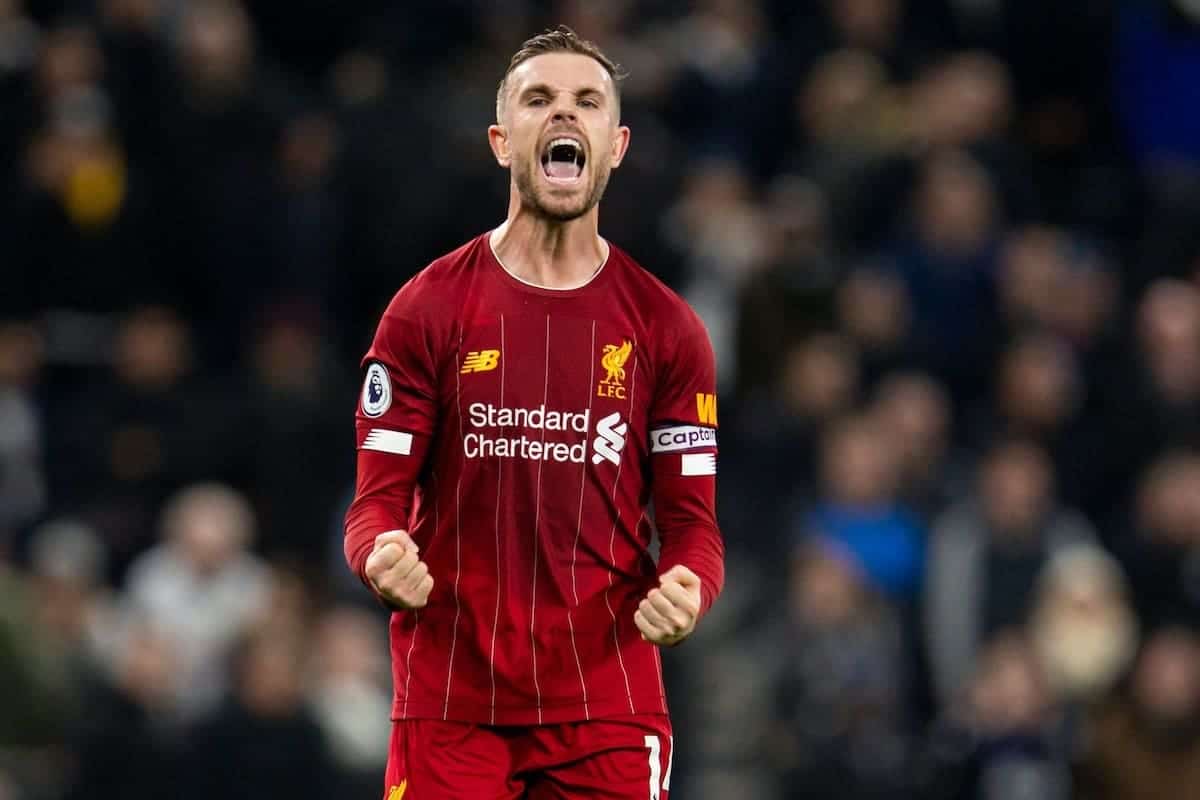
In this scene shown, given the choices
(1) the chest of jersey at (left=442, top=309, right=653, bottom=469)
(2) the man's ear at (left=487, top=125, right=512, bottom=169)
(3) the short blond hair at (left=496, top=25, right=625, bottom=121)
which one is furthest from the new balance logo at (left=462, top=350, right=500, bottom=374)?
(3) the short blond hair at (left=496, top=25, right=625, bottom=121)

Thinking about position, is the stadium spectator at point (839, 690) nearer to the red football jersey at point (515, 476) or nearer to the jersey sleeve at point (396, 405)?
the red football jersey at point (515, 476)

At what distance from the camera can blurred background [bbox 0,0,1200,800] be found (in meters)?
10.5

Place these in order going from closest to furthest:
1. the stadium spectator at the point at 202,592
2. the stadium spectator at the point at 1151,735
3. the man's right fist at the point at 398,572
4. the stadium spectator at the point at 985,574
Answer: the man's right fist at the point at 398,572, the stadium spectator at the point at 1151,735, the stadium spectator at the point at 202,592, the stadium spectator at the point at 985,574

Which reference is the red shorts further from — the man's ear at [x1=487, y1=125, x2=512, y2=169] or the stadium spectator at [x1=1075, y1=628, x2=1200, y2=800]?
the stadium spectator at [x1=1075, y1=628, x2=1200, y2=800]

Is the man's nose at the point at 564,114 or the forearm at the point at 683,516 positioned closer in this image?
the man's nose at the point at 564,114

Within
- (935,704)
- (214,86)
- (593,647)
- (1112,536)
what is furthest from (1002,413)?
(593,647)

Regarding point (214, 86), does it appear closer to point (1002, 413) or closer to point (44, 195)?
point (44, 195)

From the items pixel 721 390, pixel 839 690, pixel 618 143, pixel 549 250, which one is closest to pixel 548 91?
pixel 618 143

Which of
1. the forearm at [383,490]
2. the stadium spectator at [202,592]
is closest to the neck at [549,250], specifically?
the forearm at [383,490]

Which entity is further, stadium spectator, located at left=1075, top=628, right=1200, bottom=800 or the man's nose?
stadium spectator, located at left=1075, top=628, right=1200, bottom=800

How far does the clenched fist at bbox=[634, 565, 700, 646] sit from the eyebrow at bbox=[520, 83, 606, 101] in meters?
1.10

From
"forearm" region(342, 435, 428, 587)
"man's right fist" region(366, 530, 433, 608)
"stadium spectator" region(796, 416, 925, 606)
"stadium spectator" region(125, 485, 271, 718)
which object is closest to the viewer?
"man's right fist" region(366, 530, 433, 608)

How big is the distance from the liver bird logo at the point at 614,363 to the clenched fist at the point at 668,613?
1.64 feet

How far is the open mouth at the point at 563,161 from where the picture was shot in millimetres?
5387
